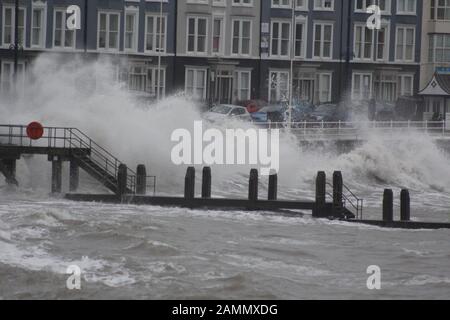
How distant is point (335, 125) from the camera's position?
62.2m

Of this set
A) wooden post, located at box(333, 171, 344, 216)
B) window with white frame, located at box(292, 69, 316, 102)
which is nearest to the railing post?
wooden post, located at box(333, 171, 344, 216)

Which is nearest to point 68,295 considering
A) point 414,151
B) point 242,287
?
point 242,287

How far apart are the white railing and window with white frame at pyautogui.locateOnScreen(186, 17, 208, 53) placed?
9029 millimetres

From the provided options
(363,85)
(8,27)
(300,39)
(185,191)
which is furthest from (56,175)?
(363,85)

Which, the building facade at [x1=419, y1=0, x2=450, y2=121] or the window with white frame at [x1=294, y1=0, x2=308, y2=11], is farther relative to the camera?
the building facade at [x1=419, y1=0, x2=450, y2=121]

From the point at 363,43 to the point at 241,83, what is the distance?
7.43 meters

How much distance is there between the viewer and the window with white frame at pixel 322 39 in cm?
6944

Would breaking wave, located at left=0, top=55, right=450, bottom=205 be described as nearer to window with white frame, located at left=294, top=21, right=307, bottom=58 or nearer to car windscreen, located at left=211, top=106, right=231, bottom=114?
car windscreen, located at left=211, top=106, right=231, bottom=114

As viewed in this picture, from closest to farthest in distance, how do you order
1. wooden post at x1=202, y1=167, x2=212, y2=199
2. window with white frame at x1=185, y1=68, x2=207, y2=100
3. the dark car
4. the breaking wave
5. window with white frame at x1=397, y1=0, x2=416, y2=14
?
wooden post at x1=202, y1=167, x2=212, y2=199, the breaking wave, the dark car, window with white frame at x1=185, y1=68, x2=207, y2=100, window with white frame at x1=397, y1=0, x2=416, y2=14

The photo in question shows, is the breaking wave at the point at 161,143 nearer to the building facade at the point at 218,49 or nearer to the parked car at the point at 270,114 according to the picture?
the parked car at the point at 270,114

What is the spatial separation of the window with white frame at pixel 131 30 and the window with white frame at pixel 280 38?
24.6 ft

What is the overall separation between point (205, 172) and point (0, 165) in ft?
23.5

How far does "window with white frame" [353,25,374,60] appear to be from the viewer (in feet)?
230
